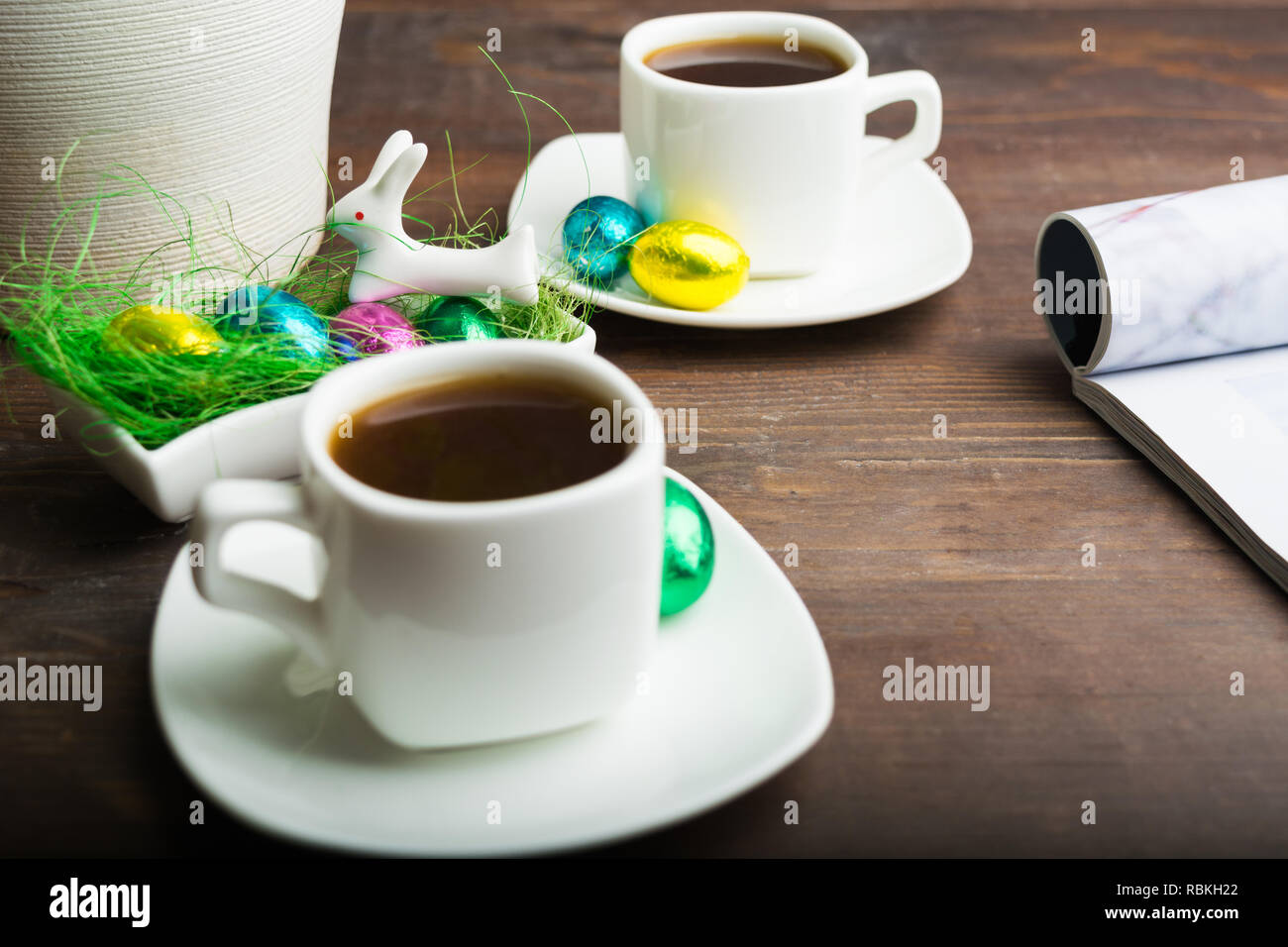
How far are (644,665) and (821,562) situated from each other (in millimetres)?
194

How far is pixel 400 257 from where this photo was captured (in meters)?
0.80

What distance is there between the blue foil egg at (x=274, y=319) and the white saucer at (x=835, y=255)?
0.22 metres

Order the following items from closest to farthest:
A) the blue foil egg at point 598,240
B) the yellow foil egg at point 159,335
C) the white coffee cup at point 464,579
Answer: the white coffee cup at point 464,579 → the yellow foil egg at point 159,335 → the blue foil egg at point 598,240

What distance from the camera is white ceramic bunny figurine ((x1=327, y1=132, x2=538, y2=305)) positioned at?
31.3 inches

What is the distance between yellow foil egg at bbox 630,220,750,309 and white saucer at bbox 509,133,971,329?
0.01m

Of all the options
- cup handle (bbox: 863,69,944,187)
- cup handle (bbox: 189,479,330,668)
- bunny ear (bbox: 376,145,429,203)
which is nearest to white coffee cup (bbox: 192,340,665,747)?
cup handle (bbox: 189,479,330,668)

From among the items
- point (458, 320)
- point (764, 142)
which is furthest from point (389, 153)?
point (764, 142)

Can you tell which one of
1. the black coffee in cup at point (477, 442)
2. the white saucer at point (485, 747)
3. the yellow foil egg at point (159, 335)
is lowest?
the white saucer at point (485, 747)

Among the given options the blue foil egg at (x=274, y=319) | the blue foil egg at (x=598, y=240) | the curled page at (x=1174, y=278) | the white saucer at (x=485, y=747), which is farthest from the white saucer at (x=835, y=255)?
the white saucer at (x=485, y=747)

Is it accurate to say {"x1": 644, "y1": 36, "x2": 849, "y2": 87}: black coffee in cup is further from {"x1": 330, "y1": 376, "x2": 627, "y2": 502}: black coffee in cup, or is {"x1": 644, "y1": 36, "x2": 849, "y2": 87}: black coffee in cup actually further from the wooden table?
{"x1": 330, "y1": 376, "x2": 627, "y2": 502}: black coffee in cup

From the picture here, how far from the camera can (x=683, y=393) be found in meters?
0.83

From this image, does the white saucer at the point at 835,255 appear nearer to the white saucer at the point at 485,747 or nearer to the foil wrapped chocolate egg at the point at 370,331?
the foil wrapped chocolate egg at the point at 370,331

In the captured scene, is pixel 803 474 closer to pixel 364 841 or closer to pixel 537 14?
pixel 364 841

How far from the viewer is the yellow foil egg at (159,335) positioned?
69 cm
